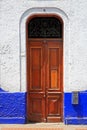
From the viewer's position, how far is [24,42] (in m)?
12.4

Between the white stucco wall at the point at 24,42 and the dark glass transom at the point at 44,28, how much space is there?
1.10ft

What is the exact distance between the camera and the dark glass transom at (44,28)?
1262 cm

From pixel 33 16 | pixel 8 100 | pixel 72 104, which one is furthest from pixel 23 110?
pixel 33 16

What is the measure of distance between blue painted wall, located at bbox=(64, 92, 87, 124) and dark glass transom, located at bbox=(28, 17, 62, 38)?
1761 millimetres

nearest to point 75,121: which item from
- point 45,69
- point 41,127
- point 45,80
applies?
point 41,127

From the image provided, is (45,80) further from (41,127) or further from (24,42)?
(41,127)

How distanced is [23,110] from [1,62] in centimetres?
146

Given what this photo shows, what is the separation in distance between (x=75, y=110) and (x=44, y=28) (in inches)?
96.7

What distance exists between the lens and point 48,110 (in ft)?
41.5

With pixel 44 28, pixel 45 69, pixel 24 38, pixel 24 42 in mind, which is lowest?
pixel 45 69

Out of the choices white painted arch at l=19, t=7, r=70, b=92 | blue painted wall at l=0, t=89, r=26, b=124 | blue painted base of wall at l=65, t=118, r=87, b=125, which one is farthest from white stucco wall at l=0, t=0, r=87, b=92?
blue painted base of wall at l=65, t=118, r=87, b=125

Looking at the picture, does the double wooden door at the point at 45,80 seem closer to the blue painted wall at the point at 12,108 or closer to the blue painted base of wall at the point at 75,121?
the blue painted wall at the point at 12,108

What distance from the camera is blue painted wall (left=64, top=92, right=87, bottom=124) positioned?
12.3 m

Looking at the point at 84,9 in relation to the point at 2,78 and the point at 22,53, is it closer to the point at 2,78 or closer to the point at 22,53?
the point at 22,53
